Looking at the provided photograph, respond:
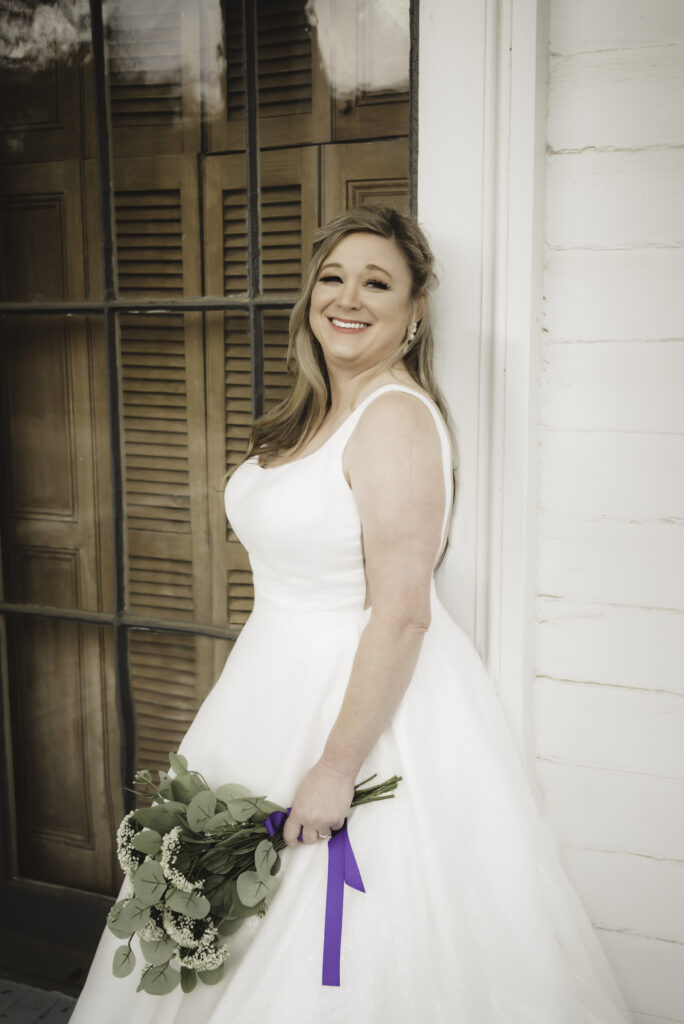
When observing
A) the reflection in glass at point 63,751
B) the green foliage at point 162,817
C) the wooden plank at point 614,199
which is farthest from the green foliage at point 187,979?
the wooden plank at point 614,199

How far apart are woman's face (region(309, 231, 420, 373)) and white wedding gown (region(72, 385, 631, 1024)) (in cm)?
13

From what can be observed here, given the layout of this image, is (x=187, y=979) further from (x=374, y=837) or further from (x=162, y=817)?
(x=374, y=837)

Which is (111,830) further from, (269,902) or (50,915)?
(269,902)

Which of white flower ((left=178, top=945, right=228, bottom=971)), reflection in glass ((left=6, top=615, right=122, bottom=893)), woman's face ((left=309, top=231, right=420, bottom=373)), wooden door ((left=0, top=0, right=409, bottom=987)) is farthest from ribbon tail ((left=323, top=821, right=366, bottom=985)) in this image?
reflection in glass ((left=6, top=615, right=122, bottom=893))

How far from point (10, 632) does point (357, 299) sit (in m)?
1.26

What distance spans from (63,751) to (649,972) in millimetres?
1404

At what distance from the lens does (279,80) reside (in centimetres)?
158

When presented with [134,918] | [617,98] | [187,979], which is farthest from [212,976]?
[617,98]

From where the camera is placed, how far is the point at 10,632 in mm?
1961

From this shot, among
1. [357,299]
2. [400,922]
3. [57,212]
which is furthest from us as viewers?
[57,212]

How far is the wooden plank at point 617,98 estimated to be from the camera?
1283 millimetres

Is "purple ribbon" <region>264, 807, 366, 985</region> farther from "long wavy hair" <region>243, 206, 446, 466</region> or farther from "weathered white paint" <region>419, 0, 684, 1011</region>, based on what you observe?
"long wavy hair" <region>243, 206, 446, 466</region>

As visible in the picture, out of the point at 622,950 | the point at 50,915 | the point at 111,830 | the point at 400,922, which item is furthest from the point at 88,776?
the point at 622,950

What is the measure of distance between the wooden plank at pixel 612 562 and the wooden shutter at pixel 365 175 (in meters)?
0.70
